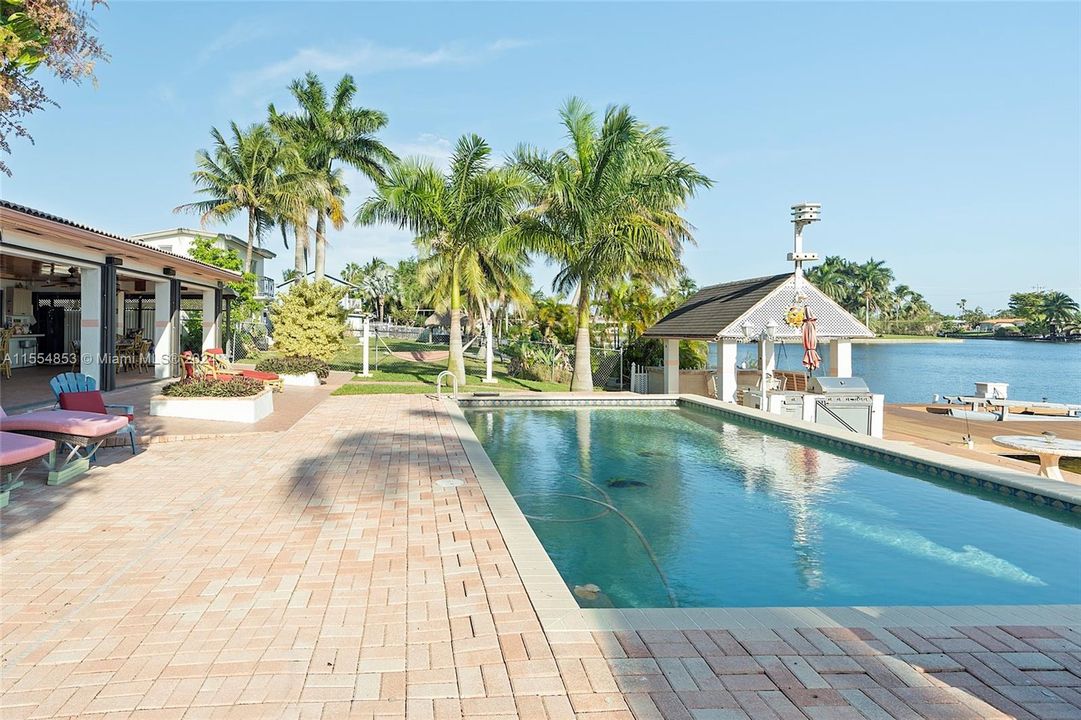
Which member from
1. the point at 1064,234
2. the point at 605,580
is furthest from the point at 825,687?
the point at 1064,234

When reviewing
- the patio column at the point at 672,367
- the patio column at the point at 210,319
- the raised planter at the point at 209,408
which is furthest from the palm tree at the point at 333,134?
the raised planter at the point at 209,408

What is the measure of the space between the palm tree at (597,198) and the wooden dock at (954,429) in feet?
27.7

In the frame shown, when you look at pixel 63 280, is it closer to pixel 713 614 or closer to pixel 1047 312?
pixel 713 614

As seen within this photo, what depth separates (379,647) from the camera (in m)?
3.32

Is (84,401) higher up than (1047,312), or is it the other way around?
(1047,312)

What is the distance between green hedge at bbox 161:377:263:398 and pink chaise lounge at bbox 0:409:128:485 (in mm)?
3958

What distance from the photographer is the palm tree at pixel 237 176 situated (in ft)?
102

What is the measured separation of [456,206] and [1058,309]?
118m

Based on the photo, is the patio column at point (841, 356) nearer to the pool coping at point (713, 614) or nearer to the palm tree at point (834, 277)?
the pool coping at point (713, 614)

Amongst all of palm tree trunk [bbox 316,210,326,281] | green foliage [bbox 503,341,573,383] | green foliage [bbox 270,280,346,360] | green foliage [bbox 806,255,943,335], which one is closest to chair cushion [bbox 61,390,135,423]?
green foliage [bbox 270,280,346,360]

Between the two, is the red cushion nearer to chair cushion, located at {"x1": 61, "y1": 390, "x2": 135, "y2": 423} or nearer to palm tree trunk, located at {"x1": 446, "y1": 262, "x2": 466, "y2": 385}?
chair cushion, located at {"x1": 61, "y1": 390, "x2": 135, "y2": 423}

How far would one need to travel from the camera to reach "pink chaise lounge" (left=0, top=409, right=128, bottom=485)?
6707mm


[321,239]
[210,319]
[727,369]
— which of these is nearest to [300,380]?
[210,319]

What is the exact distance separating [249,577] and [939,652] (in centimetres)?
432
